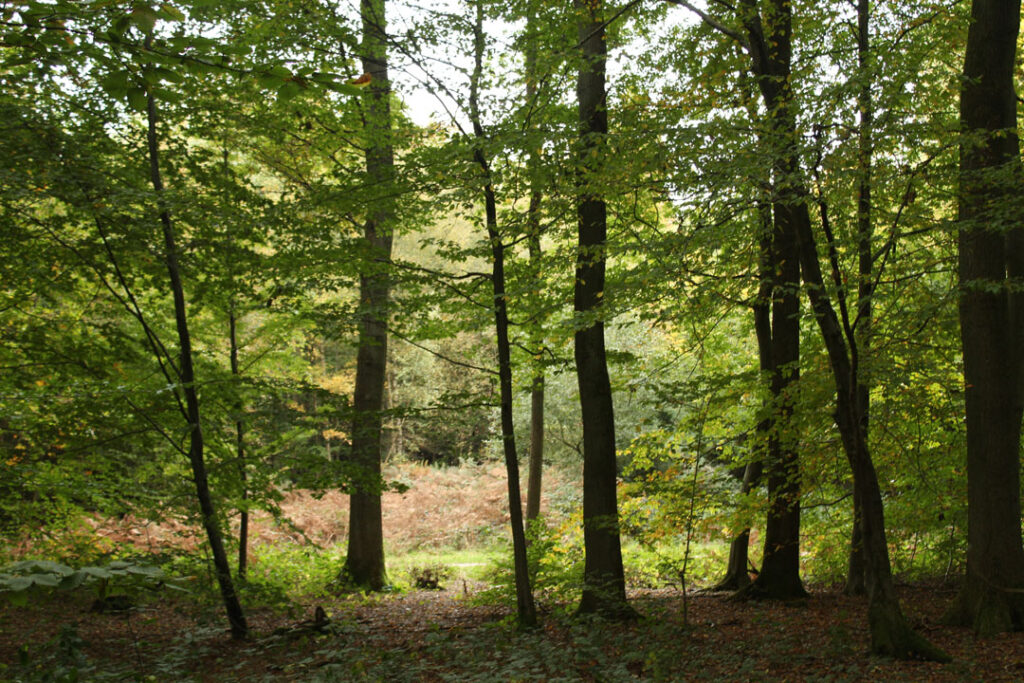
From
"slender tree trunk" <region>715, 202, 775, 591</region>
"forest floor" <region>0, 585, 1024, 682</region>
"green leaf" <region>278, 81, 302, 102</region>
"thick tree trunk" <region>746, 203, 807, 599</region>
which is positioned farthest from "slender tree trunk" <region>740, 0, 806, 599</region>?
"green leaf" <region>278, 81, 302, 102</region>

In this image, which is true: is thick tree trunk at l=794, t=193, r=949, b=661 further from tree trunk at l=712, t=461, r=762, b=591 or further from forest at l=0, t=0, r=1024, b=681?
tree trunk at l=712, t=461, r=762, b=591

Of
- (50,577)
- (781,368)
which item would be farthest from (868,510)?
(50,577)

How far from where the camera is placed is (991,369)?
614 centimetres

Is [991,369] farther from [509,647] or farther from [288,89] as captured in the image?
[288,89]

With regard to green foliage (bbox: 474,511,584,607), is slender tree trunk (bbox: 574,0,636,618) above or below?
above

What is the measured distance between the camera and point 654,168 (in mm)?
6023

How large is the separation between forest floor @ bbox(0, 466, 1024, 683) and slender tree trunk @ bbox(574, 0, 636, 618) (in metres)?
0.61

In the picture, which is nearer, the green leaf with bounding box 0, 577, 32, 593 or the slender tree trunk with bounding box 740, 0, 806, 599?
the green leaf with bounding box 0, 577, 32, 593

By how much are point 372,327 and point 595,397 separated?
464cm

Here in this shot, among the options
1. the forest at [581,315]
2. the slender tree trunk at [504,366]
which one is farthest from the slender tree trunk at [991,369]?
the slender tree trunk at [504,366]

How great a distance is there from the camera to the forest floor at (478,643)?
5258 mm

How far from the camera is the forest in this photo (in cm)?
558

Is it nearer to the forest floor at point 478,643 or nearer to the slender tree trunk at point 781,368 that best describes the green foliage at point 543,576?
the forest floor at point 478,643

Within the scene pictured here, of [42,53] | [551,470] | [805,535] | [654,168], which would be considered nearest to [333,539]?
[551,470]
